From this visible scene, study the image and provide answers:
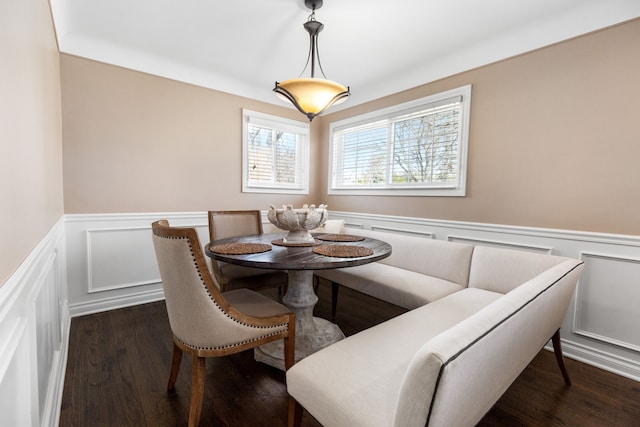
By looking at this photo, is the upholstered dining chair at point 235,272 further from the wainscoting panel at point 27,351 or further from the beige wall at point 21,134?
the beige wall at point 21,134

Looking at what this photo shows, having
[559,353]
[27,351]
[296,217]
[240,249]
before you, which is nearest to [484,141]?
[559,353]

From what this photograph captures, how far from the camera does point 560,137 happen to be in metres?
2.07

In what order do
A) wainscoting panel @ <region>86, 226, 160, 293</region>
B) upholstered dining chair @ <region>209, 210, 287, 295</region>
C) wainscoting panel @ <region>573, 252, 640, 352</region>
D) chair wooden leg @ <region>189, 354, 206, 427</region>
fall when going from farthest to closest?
wainscoting panel @ <region>86, 226, 160, 293</region> → upholstered dining chair @ <region>209, 210, 287, 295</region> → wainscoting panel @ <region>573, 252, 640, 352</region> → chair wooden leg @ <region>189, 354, 206, 427</region>

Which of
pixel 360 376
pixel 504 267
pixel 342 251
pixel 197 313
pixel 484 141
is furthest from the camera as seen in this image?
pixel 484 141

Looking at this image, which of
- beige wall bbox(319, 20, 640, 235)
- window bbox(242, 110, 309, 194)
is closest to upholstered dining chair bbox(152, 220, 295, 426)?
beige wall bbox(319, 20, 640, 235)

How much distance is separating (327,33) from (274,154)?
1.73 metres

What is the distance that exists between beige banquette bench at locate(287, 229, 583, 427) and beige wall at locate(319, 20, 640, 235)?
0.54 m

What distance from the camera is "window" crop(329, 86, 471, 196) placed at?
8.83 ft

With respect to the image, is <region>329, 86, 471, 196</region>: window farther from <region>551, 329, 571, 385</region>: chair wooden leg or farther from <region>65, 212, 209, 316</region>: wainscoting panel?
<region>65, 212, 209, 316</region>: wainscoting panel

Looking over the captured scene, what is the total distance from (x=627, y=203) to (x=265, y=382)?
252cm

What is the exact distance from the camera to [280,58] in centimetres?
274

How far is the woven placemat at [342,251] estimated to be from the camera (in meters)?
1.61

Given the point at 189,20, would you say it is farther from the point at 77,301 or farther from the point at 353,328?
the point at 353,328

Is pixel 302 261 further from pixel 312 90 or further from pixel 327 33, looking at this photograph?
pixel 327 33
